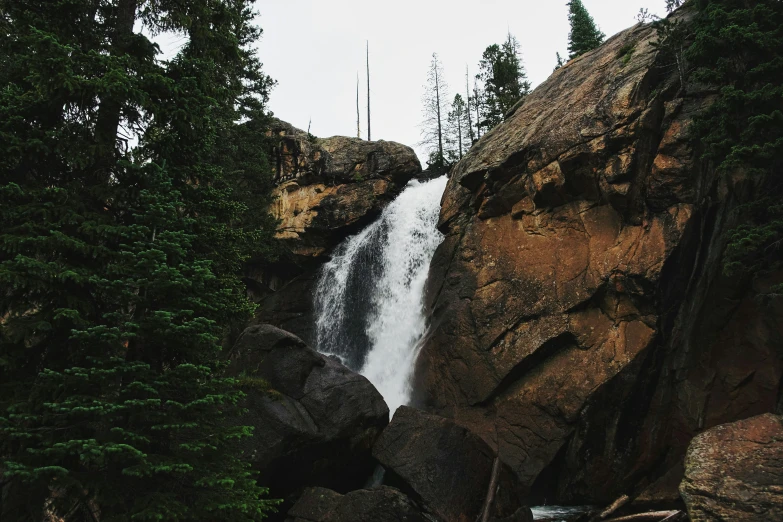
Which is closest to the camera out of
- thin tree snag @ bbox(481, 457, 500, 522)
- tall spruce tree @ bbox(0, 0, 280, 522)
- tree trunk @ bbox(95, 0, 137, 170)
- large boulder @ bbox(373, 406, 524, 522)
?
tall spruce tree @ bbox(0, 0, 280, 522)

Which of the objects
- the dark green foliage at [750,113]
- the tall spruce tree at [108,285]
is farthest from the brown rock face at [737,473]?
the tall spruce tree at [108,285]

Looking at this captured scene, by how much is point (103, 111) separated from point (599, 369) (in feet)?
41.5

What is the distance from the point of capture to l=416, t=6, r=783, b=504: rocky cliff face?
11531 millimetres

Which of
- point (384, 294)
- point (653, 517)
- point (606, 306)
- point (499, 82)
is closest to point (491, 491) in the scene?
point (653, 517)

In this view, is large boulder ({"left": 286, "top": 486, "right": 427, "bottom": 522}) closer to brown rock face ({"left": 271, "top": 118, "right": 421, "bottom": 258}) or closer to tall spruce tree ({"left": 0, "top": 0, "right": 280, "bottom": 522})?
tall spruce tree ({"left": 0, "top": 0, "right": 280, "bottom": 522})

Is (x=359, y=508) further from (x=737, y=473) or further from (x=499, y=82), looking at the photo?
(x=499, y=82)

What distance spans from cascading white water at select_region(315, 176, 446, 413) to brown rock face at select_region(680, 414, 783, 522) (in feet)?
33.2

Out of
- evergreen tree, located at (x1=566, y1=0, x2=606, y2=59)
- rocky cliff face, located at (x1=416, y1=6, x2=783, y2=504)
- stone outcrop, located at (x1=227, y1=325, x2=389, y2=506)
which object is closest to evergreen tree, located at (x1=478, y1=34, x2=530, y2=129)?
evergreen tree, located at (x1=566, y1=0, x2=606, y2=59)

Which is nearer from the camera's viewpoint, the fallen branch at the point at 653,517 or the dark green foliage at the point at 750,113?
the fallen branch at the point at 653,517

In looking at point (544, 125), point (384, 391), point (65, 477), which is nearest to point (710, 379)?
point (544, 125)

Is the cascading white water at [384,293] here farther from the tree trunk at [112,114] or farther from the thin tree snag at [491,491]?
the tree trunk at [112,114]

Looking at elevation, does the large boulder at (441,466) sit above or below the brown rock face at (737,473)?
below

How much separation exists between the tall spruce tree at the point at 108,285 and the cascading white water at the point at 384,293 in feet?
36.8

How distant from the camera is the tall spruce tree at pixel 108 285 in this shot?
5.95 metres
